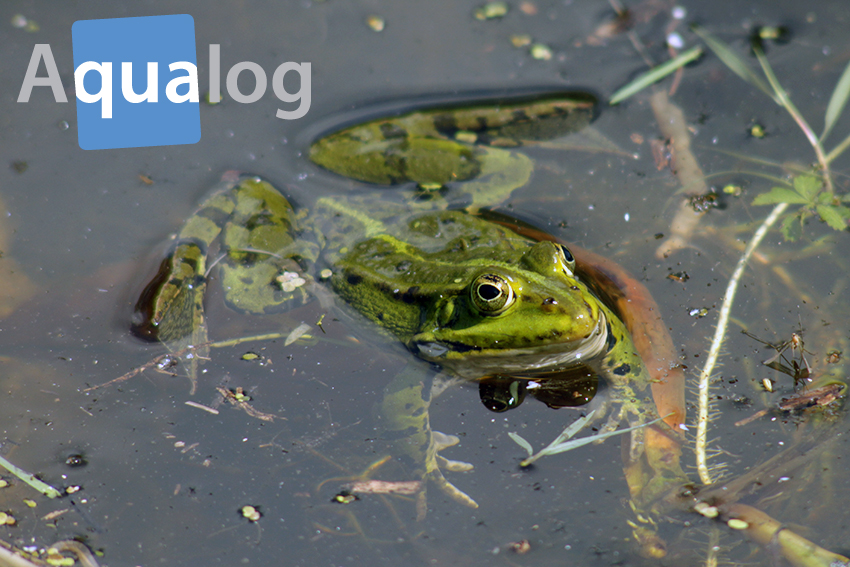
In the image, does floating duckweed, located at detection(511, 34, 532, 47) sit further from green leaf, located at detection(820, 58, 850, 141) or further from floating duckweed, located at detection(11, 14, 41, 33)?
floating duckweed, located at detection(11, 14, 41, 33)

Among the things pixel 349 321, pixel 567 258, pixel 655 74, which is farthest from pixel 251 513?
pixel 655 74

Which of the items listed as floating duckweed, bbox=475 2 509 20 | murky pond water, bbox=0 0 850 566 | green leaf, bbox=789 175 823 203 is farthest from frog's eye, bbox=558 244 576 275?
floating duckweed, bbox=475 2 509 20

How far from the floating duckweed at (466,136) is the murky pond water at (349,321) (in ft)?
1.17

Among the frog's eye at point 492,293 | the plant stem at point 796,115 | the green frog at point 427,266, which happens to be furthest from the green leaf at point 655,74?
the frog's eye at point 492,293

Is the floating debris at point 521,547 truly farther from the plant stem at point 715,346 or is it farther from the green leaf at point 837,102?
the green leaf at point 837,102

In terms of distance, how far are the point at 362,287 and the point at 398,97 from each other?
158 centimetres

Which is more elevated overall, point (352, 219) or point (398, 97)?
point (398, 97)

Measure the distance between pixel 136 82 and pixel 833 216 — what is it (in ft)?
15.1

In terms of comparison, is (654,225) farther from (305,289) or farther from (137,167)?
(137,167)

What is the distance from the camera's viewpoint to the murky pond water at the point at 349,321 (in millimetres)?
2707

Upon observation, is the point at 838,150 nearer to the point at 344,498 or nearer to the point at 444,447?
the point at 444,447

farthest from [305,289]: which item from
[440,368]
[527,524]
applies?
[527,524]

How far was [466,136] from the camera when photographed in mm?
4027

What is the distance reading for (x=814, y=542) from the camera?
2566 mm
